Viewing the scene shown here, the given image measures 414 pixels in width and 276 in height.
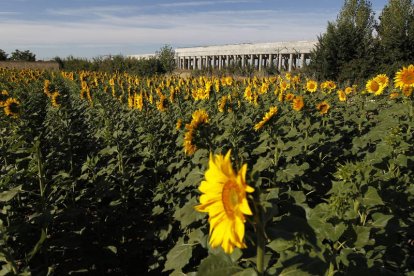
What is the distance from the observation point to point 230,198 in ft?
4.65

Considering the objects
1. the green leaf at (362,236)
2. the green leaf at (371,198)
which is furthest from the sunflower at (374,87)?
the green leaf at (362,236)

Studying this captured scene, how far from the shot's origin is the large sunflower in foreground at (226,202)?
1358 millimetres

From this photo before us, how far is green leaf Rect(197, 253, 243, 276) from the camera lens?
62.3 inches

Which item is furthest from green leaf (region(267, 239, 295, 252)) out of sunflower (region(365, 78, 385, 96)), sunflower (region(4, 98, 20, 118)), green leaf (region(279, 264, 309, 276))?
sunflower (region(365, 78, 385, 96))

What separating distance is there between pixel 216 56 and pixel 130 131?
165 feet

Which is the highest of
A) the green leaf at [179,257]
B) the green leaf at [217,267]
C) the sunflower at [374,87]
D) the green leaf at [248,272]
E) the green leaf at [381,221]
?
the sunflower at [374,87]

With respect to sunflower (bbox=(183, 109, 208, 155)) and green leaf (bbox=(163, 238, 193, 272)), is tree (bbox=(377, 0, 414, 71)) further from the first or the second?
green leaf (bbox=(163, 238, 193, 272))

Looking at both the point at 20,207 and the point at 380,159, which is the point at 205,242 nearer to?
the point at 380,159

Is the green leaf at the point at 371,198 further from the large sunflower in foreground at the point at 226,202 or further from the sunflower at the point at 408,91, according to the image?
the sunflower at the point at 408,91

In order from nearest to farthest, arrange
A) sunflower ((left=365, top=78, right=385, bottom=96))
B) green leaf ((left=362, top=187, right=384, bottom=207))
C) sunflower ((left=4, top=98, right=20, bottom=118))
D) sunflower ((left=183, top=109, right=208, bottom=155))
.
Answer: green leaf ((left=362, top=187, right=384, bottom=207))
sunflower ((left=183, top=109, right=208, bottom=155))
sunflower ((left=4, top=98, right=20, bottom=118))
sunflower ((left=365, top=78, right=385, bottom=96))

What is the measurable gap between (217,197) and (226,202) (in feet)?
0.14

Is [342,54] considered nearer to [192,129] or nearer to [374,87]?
[374,87]

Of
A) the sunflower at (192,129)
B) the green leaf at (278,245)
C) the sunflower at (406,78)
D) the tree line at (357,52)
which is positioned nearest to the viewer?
the green leaf at (278,245)

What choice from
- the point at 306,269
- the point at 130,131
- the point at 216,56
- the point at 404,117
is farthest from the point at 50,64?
the point at 306,269
